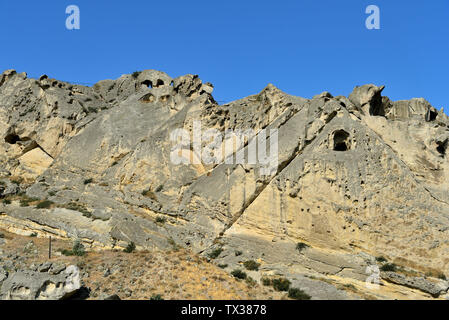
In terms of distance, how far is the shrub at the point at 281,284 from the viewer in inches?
714

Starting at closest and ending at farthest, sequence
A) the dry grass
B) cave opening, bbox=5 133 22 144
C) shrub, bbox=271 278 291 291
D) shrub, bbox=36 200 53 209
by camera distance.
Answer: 1. the dry grass
2. shrub, bbox=271 278 291 291
3. shrub, bbox=36 200 53 209
4. cave opening, bbox=5 133 22 144

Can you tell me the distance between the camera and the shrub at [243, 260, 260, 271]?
65.8 ft

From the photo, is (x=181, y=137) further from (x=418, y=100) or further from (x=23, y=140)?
(x=418, y=100)

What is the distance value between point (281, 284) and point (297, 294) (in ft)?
3.37

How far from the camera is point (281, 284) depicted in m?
18.3

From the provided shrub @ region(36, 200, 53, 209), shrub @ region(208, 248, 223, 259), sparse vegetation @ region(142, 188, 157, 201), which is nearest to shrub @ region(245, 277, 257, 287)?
shrub @ region(208, 248, 223, 259)

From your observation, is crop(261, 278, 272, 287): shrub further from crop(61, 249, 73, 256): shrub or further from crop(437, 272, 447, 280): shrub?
crop(61, 249, 73, 256): shrub

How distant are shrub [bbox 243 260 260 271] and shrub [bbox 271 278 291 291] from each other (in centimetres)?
159

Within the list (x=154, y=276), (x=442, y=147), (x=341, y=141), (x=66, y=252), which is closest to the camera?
(x=154, y=276)

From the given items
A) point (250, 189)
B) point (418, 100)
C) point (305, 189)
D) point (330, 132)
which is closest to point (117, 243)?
point (250, 189)

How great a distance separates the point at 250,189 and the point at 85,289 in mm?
10124

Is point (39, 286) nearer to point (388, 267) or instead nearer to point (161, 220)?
point (161, 220)

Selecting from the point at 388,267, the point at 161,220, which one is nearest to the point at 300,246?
the point at 388,267

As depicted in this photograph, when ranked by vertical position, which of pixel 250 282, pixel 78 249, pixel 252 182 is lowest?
pixel 250 282
